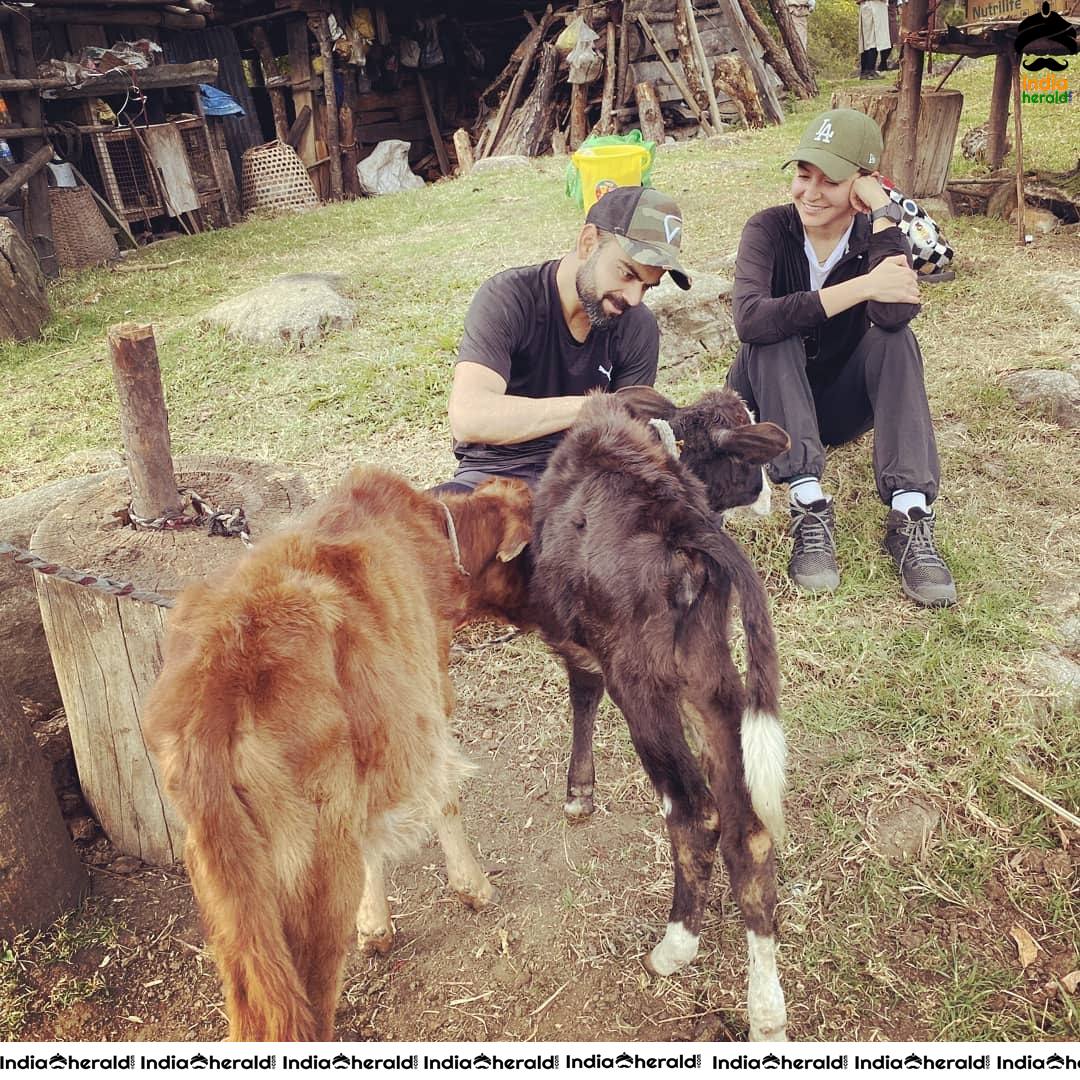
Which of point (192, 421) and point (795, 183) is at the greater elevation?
point (795, 183)

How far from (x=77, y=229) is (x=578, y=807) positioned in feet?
36.9

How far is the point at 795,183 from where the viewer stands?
156 inches

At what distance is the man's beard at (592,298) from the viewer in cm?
326

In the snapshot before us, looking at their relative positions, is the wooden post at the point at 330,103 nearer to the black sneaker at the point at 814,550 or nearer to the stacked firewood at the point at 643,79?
the stacked firewood at the point at 643,79

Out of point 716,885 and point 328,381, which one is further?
point 328,381

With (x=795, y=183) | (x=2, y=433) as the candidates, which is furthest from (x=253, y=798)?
(x=2, y=433)

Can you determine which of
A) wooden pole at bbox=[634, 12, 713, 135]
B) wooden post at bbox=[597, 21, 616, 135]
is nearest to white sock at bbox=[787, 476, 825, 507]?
wooden pole at bbox=[634, 12, 713, 135]

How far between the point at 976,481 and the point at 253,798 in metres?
4.02

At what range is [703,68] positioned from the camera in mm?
14750

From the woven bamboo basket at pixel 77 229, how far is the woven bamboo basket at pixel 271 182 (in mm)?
3558

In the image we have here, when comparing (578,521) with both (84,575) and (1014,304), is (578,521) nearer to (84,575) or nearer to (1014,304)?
(84,575)

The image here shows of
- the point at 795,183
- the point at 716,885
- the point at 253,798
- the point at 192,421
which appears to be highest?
the point at 795,183

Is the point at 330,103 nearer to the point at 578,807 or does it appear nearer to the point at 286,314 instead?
the point at 286,314

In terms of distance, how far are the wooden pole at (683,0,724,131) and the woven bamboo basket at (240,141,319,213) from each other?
6.79 m
